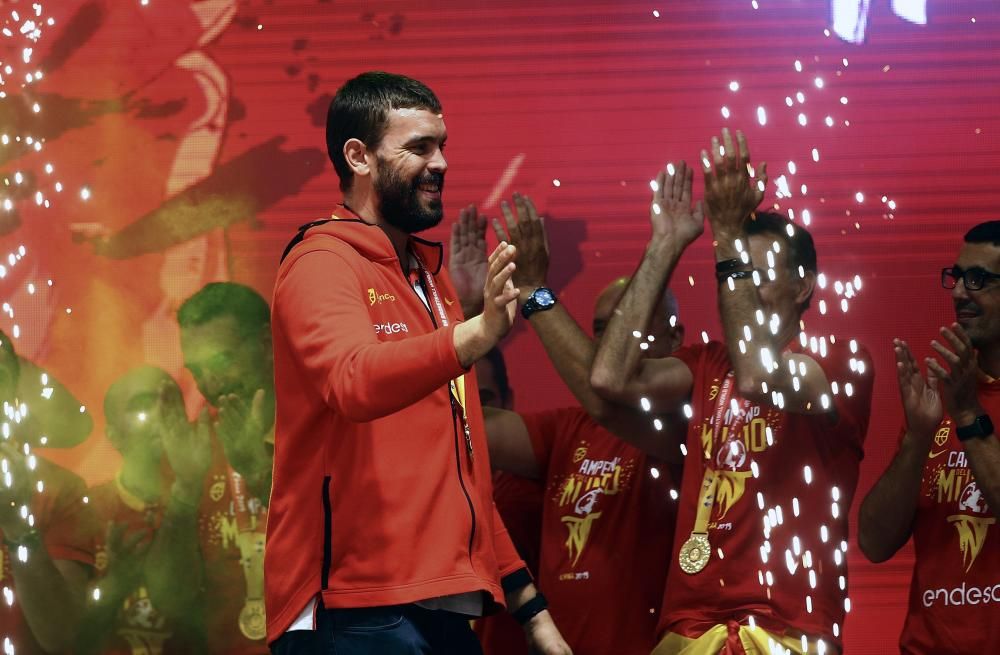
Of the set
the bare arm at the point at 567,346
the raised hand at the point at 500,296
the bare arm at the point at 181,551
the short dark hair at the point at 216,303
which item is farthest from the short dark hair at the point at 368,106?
the bare arm at the point at 181,551

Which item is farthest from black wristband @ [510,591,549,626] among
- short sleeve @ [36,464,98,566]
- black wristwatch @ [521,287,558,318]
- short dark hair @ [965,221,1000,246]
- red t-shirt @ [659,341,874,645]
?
short sleeve @ [36,464,98,566]

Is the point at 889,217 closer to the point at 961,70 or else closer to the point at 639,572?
the point at 961,70

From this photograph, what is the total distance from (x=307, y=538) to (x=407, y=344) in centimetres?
42

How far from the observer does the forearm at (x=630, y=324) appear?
3387mm

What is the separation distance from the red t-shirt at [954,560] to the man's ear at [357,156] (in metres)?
1.64

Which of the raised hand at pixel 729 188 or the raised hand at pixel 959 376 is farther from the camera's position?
the raised hand at pixel 729 188

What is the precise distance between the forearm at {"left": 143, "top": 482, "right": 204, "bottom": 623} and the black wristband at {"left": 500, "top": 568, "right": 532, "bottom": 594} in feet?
7.06

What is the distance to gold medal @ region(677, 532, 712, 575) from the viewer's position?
3133 mm

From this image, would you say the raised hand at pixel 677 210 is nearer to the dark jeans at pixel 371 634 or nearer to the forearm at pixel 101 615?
the dark jeans at pixel 371 634

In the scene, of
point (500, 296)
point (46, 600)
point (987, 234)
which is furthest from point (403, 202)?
point (46, 600)

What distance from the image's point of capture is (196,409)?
454 centimetres

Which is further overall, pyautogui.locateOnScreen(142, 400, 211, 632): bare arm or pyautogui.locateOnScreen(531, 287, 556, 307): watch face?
pyautogui.locateOnScreen(142, 400, 211, 632): bare arm

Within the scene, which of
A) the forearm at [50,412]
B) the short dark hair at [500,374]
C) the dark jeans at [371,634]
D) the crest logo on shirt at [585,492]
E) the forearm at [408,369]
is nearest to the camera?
the forearm at [408,369]

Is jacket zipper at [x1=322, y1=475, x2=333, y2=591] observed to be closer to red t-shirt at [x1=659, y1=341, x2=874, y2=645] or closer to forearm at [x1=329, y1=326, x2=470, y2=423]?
forearm at [x1=329, y1=326, x2=470, y2=423]
